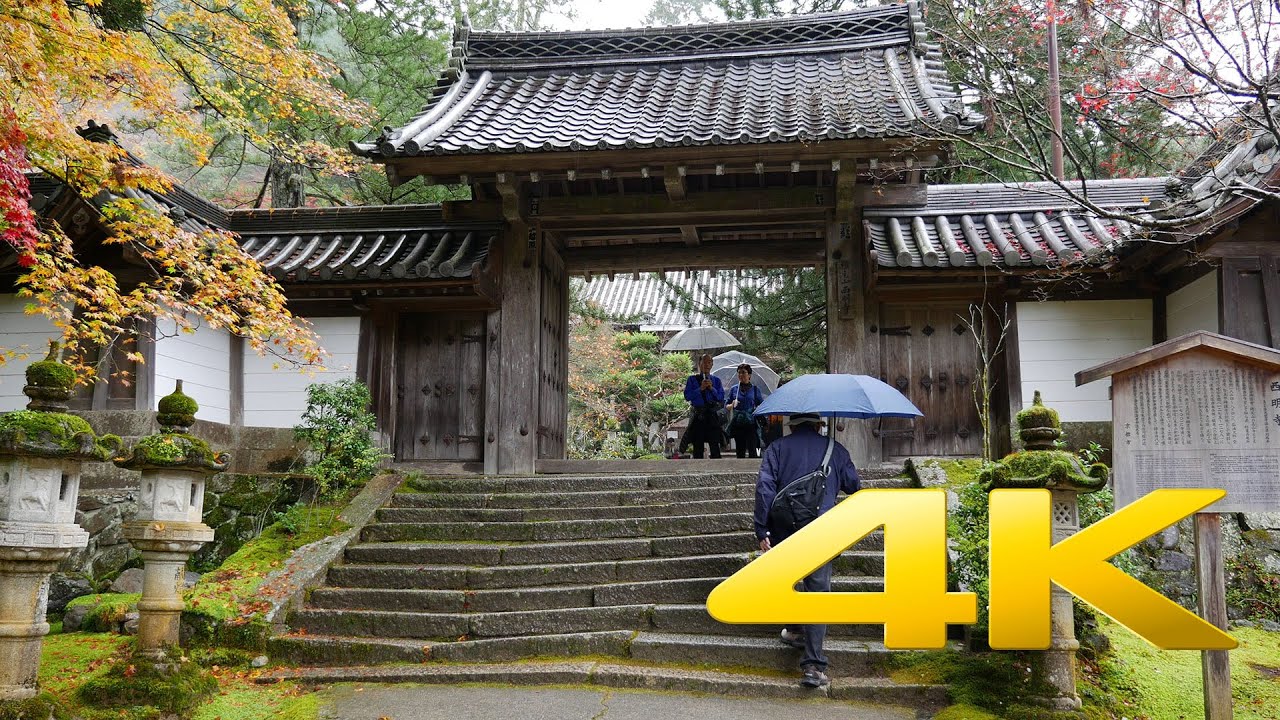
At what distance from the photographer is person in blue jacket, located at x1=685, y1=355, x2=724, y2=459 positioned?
1292cm

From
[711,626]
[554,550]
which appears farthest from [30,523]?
[711,626]

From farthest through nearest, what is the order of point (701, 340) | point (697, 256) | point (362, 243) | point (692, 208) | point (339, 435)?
point (701, 340)
point (697, 256)
point (362, 243)
point (692, 208)
point (339, 435)

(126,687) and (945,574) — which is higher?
(945,574)

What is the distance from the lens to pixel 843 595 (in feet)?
17.4

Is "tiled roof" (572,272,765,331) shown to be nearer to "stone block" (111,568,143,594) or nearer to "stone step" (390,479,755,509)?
"stone step" (390,479,755,509)

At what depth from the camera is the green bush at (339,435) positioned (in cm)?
959

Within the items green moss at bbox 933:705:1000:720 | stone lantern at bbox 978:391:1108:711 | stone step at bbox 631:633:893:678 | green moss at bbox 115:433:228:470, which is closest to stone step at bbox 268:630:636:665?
stone step at bbox 631:633:893:678

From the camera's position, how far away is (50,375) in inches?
210

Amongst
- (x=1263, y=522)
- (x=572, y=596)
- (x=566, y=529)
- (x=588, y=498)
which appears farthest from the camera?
(x=588, y=498)

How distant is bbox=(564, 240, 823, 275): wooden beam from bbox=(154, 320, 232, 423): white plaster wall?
177 inches

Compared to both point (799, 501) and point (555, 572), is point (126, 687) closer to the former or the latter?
point (555, 572)

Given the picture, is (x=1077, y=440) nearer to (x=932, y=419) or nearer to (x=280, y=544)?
(x=932, y=419)

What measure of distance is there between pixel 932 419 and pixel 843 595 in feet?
17.9

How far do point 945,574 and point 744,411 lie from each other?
7660mm
